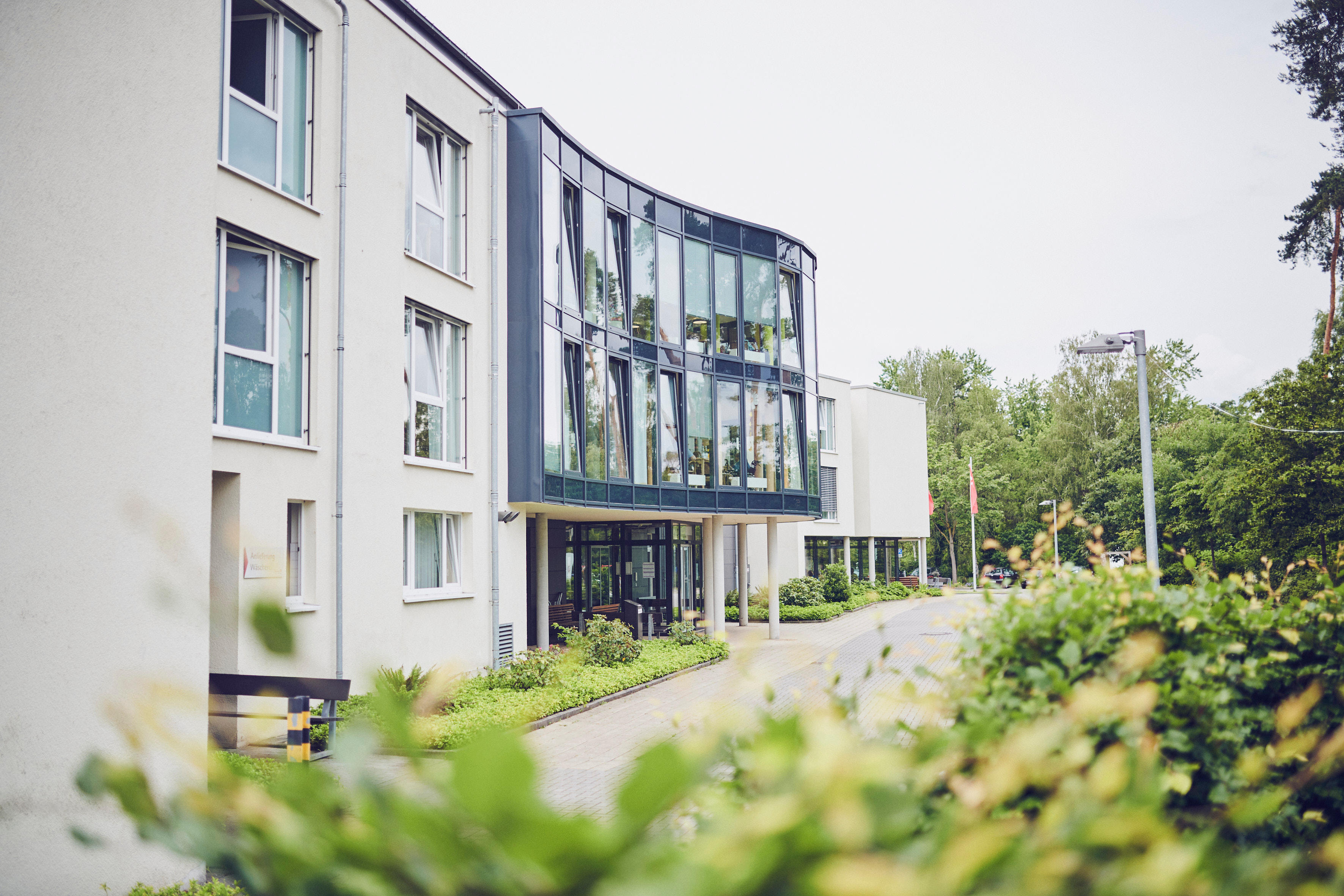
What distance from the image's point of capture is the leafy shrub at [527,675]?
48.4 ft

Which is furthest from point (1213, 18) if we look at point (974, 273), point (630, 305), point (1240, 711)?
point (974, 273)

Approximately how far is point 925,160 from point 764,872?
2533cm

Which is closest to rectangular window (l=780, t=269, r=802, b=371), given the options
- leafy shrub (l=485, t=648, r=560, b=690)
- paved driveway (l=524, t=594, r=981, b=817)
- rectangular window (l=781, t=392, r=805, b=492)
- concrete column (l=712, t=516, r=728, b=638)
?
rectangular window (l=781, t=392, r=805, b=492)

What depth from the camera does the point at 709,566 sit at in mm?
24312

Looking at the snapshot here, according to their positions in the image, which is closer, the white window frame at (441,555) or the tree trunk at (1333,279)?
the white window frame at (441,555)

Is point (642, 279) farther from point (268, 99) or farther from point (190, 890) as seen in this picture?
point (190, 890)

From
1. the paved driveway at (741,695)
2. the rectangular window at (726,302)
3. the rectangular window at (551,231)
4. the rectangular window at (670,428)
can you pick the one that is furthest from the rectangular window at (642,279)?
the paved driveway at (741,695)

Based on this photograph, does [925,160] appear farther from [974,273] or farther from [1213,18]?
[974,273]

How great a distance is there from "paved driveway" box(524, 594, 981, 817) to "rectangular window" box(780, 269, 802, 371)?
7029 mm

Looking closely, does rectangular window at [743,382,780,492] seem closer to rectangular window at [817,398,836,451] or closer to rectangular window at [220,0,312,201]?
rectangular window at [220,0,312,201]

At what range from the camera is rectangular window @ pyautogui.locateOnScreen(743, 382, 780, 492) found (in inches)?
926

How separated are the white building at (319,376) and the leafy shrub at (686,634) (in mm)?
1856

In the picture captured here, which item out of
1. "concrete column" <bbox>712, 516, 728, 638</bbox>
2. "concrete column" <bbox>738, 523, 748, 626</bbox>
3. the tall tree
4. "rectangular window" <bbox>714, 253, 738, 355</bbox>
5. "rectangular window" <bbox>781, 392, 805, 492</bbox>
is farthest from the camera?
"concrete column" <bbox>738, 523, 748, 626</bbox>

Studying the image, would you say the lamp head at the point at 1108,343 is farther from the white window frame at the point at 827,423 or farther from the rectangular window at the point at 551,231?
the white window frame at the point at 827,423
